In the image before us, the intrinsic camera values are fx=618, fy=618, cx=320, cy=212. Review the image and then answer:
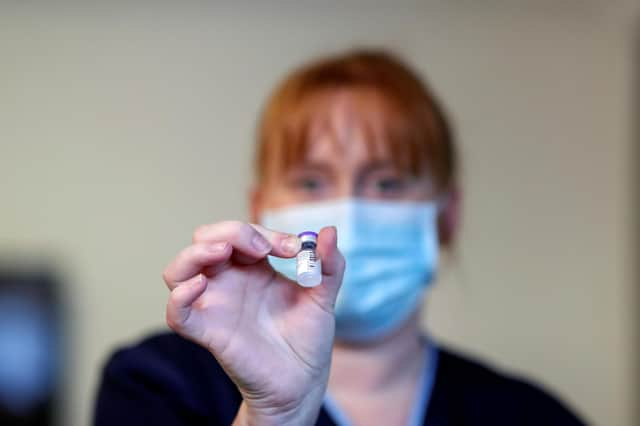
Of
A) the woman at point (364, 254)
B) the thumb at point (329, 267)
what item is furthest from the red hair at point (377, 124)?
the thumb at point (329, 267)

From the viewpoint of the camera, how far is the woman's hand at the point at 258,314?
51cm

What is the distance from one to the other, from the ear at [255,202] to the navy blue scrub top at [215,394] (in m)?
0.26

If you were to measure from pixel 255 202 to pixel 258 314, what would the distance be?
0.50 m

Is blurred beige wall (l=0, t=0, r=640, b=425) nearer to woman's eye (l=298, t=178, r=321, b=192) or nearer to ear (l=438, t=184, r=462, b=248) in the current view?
ear (l=438, t=184, r=462, b=248)

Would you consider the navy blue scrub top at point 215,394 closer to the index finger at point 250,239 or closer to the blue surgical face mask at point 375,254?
the blue surgical face mask at point 375,254

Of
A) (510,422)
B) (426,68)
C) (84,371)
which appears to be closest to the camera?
(510,422)

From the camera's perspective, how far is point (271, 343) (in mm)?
546

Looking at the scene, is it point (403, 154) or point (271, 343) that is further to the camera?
point (403, 154)

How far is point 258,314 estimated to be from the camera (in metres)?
0.55

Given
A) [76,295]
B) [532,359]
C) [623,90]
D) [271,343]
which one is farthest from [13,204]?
[623,90]

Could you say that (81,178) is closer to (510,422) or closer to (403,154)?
(403,154)

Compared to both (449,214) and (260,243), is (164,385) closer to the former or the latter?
(260,243)

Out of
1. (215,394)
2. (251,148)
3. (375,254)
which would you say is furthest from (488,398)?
(251,148)

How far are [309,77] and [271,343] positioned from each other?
52 centimetres
